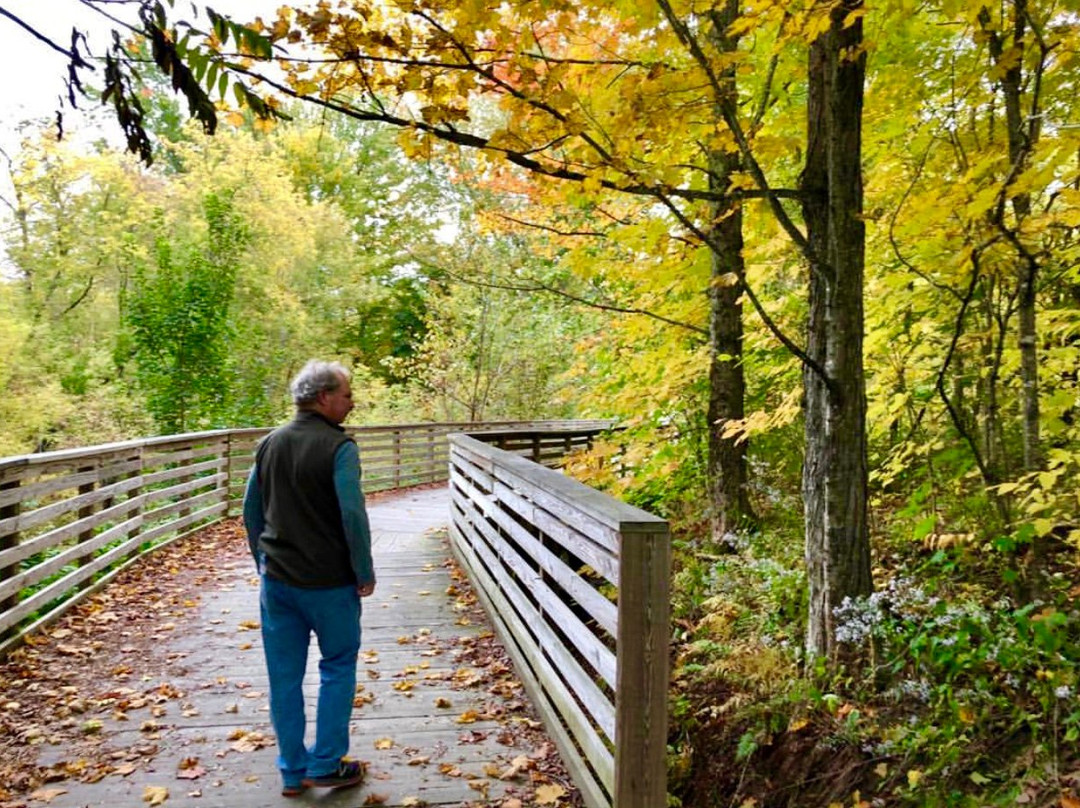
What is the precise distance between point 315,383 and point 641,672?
1788 millimetres

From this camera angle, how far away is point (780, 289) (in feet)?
23.5

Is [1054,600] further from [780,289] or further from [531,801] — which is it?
[780,289]

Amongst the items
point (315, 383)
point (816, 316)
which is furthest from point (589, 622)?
point (816, 316)

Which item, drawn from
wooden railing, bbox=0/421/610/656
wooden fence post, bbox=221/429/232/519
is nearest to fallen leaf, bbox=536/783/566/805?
wooden railing, bbox=0/421/610/656

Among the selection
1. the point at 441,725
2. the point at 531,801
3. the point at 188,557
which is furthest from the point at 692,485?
the point at 188,557

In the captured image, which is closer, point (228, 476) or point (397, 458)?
point (228, 476)

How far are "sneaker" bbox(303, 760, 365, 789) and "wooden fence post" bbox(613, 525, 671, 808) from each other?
132cm

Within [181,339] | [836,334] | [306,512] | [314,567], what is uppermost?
[181,339]

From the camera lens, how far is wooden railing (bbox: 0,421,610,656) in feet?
17.0

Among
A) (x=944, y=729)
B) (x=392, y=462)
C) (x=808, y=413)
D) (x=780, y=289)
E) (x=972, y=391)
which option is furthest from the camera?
(x=392, y=462)

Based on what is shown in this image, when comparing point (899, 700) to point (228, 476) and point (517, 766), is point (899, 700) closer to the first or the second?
point (517, 766)

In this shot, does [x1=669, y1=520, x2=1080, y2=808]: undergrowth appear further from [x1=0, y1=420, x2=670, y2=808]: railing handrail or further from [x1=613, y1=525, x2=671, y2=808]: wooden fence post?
[x1=613, y1=525, x2=671, y2=808]: wooden fence post

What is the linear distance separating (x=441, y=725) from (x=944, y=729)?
242cm

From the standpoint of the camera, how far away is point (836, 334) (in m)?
3.89
